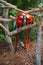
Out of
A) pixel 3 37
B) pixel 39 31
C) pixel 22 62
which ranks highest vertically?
pixel 39 31

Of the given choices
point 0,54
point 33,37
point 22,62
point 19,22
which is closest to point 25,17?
point 19,22

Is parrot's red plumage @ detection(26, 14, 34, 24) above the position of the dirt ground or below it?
above

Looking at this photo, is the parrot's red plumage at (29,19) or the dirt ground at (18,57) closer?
the parrot's red plumage at (29,19)

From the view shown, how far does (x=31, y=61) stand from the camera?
217 inches

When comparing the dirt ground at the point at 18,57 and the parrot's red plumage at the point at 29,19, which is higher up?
the parrot's red plumage at the point at 29,19

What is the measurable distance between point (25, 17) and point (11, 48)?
1563mm

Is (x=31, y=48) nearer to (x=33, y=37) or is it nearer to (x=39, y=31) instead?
(x=33, y=37)

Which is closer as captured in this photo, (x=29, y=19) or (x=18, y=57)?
(x=29, y=19)

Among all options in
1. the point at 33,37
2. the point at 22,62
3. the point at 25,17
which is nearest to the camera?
the point at 25,17

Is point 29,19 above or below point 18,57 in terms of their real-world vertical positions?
above

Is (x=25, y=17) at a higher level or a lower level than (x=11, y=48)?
higher

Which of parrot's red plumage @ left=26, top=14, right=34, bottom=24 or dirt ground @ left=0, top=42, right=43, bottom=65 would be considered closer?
parrot's red plumage @ left=26, top=14, right=34, bottom=24

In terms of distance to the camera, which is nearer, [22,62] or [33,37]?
[22,62]

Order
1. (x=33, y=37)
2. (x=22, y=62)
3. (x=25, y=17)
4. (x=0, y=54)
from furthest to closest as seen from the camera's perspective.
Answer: (x=33, y=37) → (x=0, y=54) → (x=22, y=62) → (x=25, y=17)
